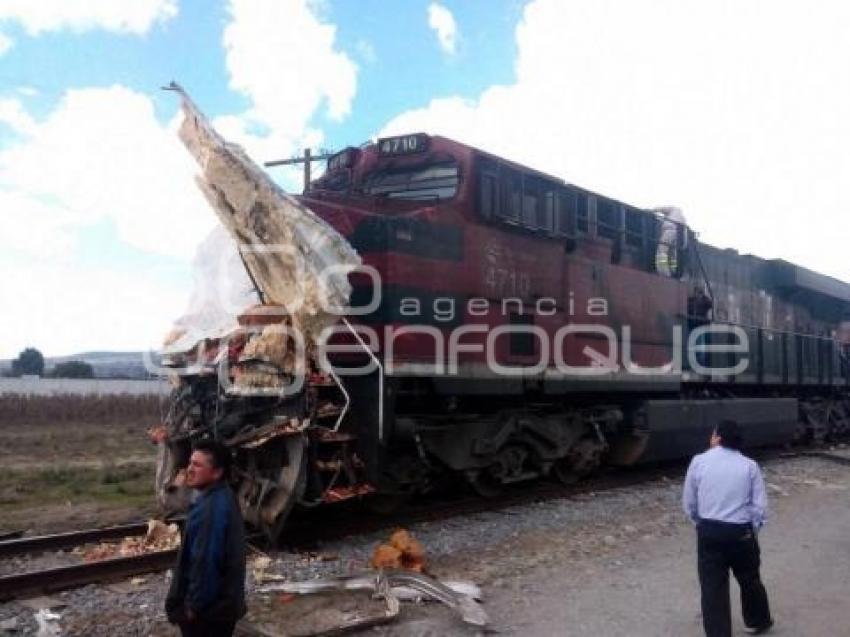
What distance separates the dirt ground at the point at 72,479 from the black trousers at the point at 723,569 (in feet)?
20.5

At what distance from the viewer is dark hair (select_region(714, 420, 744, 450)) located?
5.20 meters

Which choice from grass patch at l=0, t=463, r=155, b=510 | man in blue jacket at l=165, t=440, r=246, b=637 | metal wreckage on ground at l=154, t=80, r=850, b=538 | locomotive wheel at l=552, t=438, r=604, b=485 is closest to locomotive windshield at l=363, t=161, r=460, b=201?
metal wreckage on ground at l=154, t=80, r=850, b=538

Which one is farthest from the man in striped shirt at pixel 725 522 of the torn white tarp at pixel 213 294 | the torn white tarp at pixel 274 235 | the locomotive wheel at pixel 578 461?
the locomotive wheel at pixel 578 461

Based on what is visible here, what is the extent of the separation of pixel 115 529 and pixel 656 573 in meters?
4.86

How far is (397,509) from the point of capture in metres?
8.71

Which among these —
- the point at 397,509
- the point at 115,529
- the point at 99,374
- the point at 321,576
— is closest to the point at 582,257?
the point at 397,509

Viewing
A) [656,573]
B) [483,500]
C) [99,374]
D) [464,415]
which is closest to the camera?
[656,573]

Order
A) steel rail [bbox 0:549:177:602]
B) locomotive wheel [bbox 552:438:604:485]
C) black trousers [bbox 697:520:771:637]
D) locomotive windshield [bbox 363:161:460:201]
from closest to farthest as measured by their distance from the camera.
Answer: black trousers [bbox 697:520:771:637] → steel rail [bbox 0:549:177:602] → locomotive windshield [bbox 363:161:460:201] → locomotive wheel [bbox 552:438:604:485]

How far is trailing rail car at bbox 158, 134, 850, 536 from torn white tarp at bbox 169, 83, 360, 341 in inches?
16.3

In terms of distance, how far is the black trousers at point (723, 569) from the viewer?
5016 mm

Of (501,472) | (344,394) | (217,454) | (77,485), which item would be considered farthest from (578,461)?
(217,454)

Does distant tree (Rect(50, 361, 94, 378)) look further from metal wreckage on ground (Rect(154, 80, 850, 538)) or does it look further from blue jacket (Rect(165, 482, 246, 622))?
blue jacket (Rect(165, 482, 246, 622))

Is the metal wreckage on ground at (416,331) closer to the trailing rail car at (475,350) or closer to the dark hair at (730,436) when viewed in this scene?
the trailing rail car at (475,350)

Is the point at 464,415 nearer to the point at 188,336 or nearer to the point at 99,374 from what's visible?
the point at 188,336
